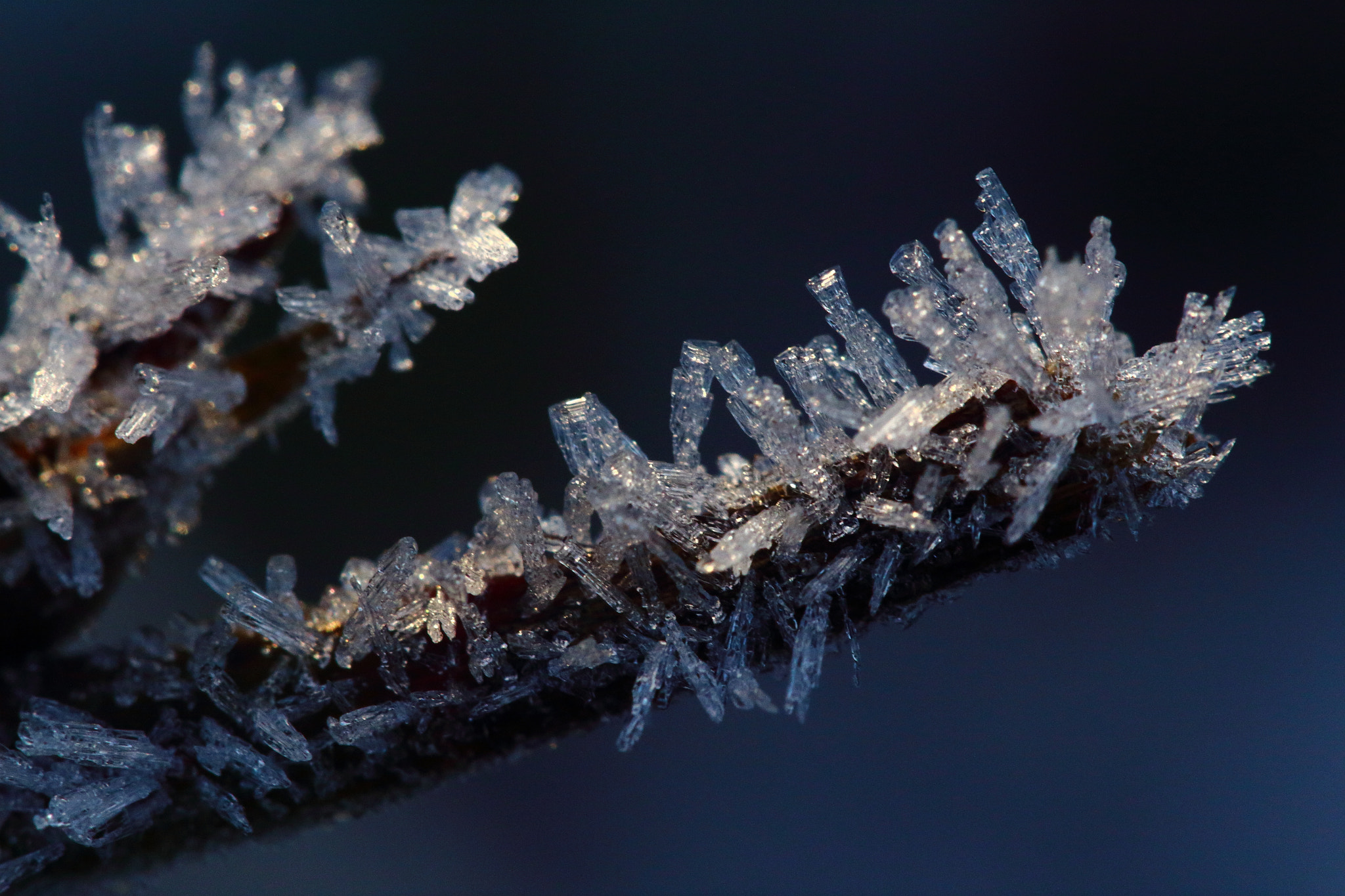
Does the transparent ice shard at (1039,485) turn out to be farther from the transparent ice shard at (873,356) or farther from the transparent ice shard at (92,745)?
the transparent ice shard at (92,745)

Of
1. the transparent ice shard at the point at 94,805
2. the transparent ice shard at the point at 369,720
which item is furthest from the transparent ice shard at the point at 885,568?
the transparent ice shard at the point at 94,805

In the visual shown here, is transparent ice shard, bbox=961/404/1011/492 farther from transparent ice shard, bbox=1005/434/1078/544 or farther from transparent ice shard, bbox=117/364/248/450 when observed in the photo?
transparent ice shard, bbox=117/364/248/450

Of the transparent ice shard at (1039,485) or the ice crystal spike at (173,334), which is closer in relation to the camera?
the transparent ice shard at (1039,485)

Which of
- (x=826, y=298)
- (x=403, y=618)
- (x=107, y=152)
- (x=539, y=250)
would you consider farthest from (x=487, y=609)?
(x=539, y=250)

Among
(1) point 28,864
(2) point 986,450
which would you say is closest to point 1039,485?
(2) point 986,450

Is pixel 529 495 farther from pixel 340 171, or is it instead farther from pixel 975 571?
pixel 340 171

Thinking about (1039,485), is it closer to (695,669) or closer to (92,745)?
(695,669)

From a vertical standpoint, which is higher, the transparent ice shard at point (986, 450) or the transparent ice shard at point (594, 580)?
the transparent ice shard at point (986, 450)
